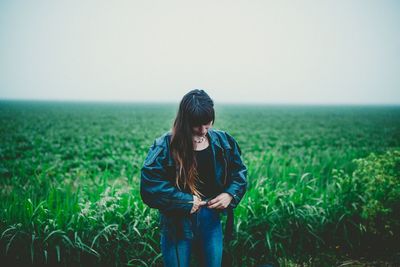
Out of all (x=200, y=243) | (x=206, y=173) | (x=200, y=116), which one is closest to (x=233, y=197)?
(x=206, y=173)

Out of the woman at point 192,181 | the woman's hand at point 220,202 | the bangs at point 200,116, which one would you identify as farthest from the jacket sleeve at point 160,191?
the bangs at point 200,116

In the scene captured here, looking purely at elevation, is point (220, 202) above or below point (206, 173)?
below

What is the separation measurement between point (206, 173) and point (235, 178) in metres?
0.24

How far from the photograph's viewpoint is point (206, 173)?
171 centimetres

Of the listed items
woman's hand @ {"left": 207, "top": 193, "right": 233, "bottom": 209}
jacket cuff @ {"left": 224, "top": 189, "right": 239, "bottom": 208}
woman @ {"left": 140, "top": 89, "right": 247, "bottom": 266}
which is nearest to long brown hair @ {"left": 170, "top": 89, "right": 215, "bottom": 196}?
woman @ {"left": 140, "top": 89, "right": 247, "bottom": 266}

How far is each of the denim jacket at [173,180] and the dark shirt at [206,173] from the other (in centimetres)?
4

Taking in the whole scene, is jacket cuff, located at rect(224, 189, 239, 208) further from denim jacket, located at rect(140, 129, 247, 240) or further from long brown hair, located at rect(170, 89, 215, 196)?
long brown hair, located at rect(170, 89, 215, 196)

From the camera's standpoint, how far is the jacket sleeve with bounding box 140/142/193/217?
1.53 metres

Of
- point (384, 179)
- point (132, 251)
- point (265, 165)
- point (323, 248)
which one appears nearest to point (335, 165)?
point (265, 165)

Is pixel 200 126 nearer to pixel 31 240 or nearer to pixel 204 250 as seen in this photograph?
pixel 204 250

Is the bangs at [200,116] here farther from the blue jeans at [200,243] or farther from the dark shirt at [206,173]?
the blue jeans at [200,243]

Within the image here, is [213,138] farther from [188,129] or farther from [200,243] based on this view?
[200,243]

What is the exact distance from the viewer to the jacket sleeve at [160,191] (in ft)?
5.03

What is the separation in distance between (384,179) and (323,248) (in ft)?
3.51
